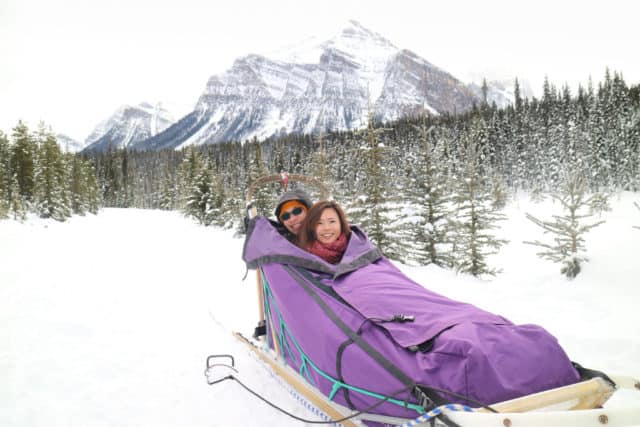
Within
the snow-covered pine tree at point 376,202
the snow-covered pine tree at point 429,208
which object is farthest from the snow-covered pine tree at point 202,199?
the snow-covered pine tree at point 429,208

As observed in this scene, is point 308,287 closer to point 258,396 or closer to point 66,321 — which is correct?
point 258,396

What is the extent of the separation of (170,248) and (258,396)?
10548 millimetres

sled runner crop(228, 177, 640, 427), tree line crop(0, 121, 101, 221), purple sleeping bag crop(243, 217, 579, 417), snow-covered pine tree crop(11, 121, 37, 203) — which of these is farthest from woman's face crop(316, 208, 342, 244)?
snow-covered pine tree crop(11, 121, 37, 203)

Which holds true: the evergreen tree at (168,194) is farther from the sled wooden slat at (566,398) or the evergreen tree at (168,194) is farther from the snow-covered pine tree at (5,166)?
the sled wooden slat at (566,398)

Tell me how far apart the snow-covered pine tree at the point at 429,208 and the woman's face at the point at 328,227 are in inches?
284

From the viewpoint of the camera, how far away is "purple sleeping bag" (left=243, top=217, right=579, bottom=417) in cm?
178

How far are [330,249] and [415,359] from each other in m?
1.60

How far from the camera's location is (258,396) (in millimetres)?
2936

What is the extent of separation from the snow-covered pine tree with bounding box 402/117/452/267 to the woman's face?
7.22 meters

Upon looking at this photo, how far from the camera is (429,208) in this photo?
1046cm

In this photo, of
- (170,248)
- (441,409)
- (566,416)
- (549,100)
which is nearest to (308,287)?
(441,409)

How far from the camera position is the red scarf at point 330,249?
11.0 feet

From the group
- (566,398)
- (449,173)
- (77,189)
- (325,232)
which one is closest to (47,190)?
(77,189)

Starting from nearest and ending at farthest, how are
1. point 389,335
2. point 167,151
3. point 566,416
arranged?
point 566,416 → point 389,335 → point 167,151
